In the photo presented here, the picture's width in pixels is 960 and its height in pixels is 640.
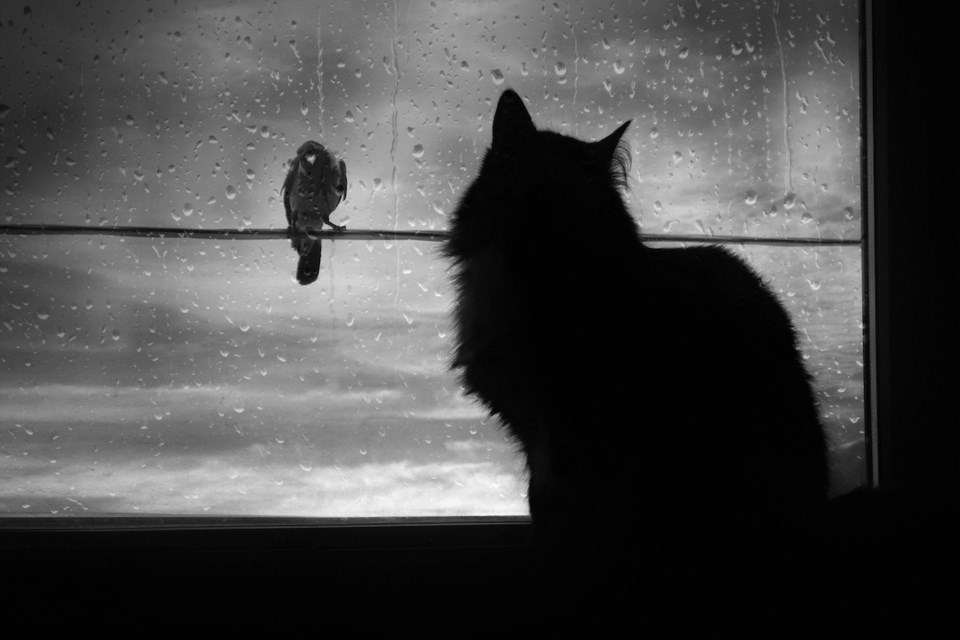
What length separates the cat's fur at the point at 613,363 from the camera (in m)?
0.78

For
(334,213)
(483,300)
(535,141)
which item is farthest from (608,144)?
(334,213)

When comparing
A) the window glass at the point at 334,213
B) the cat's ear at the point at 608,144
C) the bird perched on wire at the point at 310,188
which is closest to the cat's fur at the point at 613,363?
the cat's ear at the point at 608,144

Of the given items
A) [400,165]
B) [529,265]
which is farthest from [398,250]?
[529,265]

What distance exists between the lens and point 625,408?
79 centimetres

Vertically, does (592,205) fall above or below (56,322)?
above

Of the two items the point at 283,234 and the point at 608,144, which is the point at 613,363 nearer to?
the point at 608,144

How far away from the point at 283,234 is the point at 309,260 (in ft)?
0.21

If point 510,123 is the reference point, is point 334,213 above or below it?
below

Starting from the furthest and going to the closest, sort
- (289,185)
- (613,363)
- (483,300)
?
(289,185) → (483,300) → (613,363)

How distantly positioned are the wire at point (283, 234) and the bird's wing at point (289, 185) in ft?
0.10

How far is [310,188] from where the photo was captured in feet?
3.40

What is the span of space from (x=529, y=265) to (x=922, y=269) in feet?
2.31

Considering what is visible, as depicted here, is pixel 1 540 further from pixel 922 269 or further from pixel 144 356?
pixel 922 269

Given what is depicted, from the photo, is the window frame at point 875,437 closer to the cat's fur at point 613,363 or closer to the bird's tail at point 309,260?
the cat's fur at point 613,363
